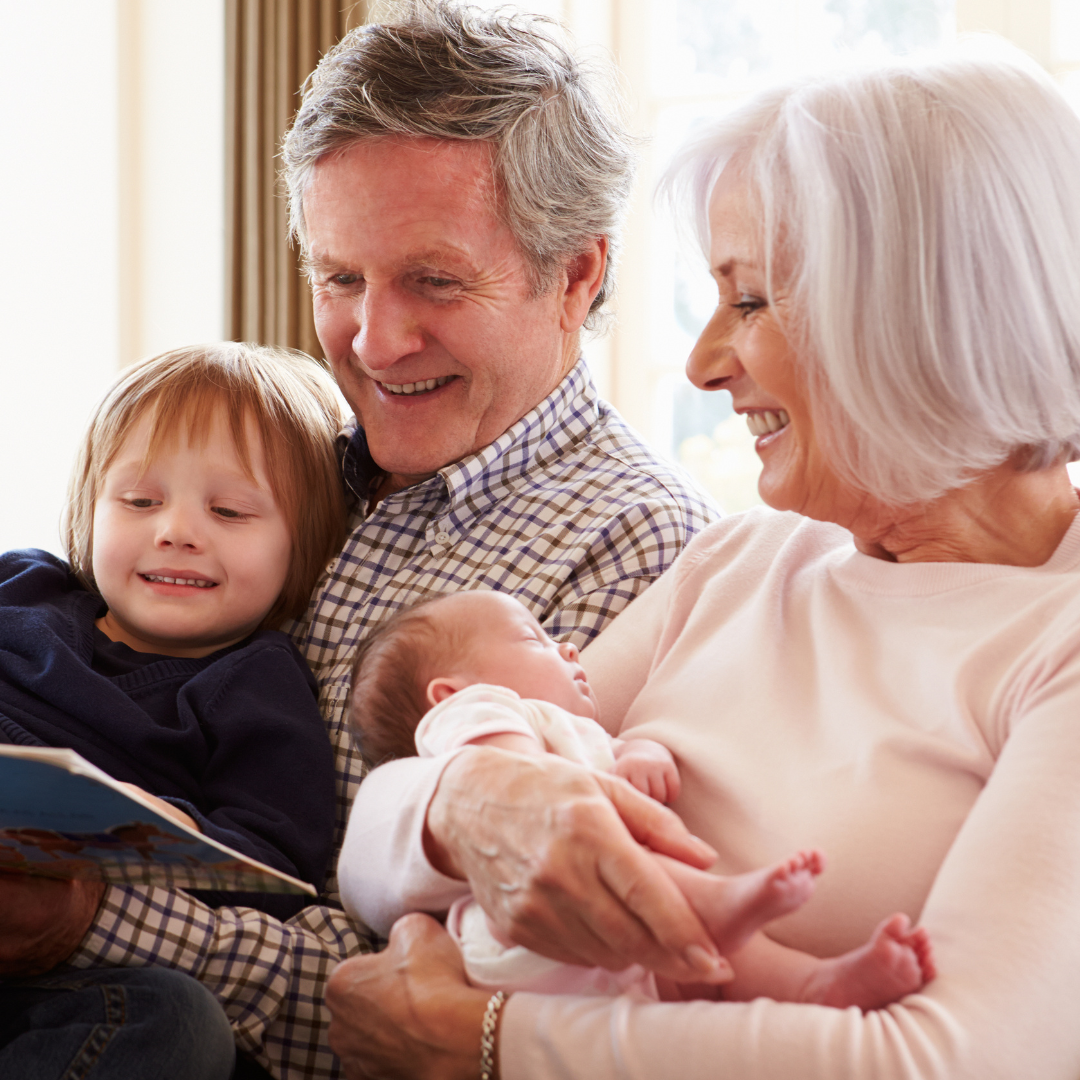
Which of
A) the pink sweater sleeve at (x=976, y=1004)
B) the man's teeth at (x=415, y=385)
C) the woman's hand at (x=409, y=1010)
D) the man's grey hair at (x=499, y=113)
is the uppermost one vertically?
the man's grey hair at (x=499, y=113)

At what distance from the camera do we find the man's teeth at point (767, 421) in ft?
4.16

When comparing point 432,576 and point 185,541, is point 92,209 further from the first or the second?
point 432,576

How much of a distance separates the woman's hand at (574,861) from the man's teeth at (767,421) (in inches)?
17.9

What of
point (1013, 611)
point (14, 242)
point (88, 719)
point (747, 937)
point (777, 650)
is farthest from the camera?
point (14, 242)

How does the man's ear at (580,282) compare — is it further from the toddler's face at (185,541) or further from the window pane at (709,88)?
the window pane at (709,88)

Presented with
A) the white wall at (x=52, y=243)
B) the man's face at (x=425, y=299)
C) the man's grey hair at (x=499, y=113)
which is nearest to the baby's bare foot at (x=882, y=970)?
the man's face at (x=425, y=299)

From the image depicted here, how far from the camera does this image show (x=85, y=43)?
402cm

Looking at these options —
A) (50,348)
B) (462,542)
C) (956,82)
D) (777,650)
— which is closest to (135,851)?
(777,650)

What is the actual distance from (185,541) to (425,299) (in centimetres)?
50

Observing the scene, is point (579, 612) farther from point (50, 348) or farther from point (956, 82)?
point (50, 348)

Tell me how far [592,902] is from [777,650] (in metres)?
0.39

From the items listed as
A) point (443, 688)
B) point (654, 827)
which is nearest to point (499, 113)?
point (443, 688)

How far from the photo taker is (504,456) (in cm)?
176

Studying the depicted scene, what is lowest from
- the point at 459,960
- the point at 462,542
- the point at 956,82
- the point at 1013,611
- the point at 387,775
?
the point at 459,960
